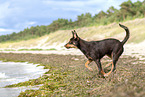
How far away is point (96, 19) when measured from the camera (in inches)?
2790

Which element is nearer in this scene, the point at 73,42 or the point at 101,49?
the point at 101,49

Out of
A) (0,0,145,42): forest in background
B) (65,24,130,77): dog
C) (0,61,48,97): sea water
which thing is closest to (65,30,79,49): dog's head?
(65,24,130,77): dog

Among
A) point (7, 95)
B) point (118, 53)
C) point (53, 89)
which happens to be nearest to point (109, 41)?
point (118, 53)

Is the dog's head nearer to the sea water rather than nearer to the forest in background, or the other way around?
the sea water

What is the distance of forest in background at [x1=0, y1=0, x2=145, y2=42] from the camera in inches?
2030

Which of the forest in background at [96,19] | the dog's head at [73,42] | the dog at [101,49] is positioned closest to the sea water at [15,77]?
the dog's head at [73,42]

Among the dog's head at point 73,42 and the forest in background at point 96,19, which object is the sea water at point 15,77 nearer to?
the dog's head at point 73,42

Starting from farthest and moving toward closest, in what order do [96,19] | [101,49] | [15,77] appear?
1. [96,19]
2. [15,77]
3. [101,49]

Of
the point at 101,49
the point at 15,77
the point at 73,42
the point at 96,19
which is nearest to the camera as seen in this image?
the point at 101,49

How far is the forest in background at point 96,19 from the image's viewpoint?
51.6 meters

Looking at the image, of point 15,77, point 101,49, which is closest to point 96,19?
point 15,77

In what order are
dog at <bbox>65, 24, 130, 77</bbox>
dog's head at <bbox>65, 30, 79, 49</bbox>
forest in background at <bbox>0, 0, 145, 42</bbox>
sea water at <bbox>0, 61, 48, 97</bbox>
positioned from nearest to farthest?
sea water at <bbox>0, 61, 48, 97</bbox>
dog at <bbox>65, 24, 130, 77</bbox>
dog's head at <bbox>65, 30, 79, 49</bbox>
forest in background at <bbox>0, 0, 145, 42</bbox>

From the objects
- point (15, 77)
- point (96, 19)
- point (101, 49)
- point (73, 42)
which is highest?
point (96, 19)

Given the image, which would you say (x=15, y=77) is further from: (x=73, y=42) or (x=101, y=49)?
(x=101, y=49)
